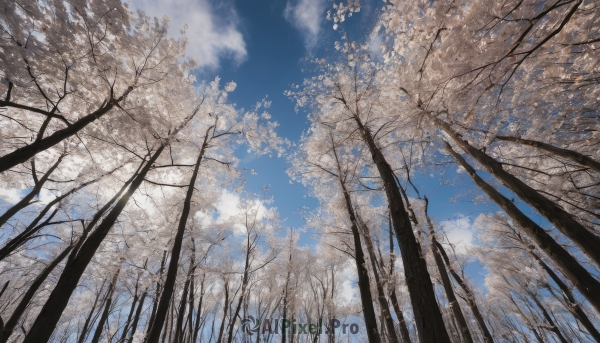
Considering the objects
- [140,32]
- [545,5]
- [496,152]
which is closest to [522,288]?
[496,152]

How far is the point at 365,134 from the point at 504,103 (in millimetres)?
3534

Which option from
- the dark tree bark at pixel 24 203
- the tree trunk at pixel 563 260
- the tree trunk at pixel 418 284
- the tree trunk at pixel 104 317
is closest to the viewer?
the tree trunk at pixel 418 284

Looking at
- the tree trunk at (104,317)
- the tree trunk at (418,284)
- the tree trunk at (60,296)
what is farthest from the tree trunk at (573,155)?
the tree trunk at (104,317)

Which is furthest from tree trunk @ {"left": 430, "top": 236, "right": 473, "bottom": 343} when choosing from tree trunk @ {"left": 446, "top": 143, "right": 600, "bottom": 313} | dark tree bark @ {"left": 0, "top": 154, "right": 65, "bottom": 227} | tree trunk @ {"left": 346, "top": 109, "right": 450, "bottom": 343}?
dark tree bark @ {"left": 0, "top": 154, "right": 65, "bottom": 227}

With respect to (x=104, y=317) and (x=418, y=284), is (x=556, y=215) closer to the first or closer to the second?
(x=418, y=284)

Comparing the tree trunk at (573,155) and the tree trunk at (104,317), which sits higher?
the tree trunk at (573,155)

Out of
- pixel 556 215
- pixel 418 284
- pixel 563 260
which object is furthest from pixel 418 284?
pixel 556 215

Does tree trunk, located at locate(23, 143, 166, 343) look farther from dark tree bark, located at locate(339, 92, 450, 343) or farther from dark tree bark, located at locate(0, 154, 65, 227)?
dark tree bark, located at locate(339, 92, 450, 343)

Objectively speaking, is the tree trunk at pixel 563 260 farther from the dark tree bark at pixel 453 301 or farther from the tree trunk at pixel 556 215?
the dark tree bark at pixel 453 301

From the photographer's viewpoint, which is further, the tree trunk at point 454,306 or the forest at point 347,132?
the tree trunk at point 454,306

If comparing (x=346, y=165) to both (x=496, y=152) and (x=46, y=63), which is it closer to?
(x=496, y=152)

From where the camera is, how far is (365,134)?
6.09 metres

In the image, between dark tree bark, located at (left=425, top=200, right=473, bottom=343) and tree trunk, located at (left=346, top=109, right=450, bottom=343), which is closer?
tree trunk, located at (left=346, top=109, right=450, bottom=343)

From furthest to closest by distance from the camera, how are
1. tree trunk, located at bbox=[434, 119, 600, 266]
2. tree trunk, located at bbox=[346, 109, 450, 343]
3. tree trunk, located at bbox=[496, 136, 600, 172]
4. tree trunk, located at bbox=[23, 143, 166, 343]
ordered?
tree trunk, located at bbox=[496, 136, 600, 172], tree trunk, located at bbox=[23, 143, 166, 343], tree trunk, located at bbox=[434, 119, 600, 266], tree trunk, located at bbox=[346, 109, 450, 343]
